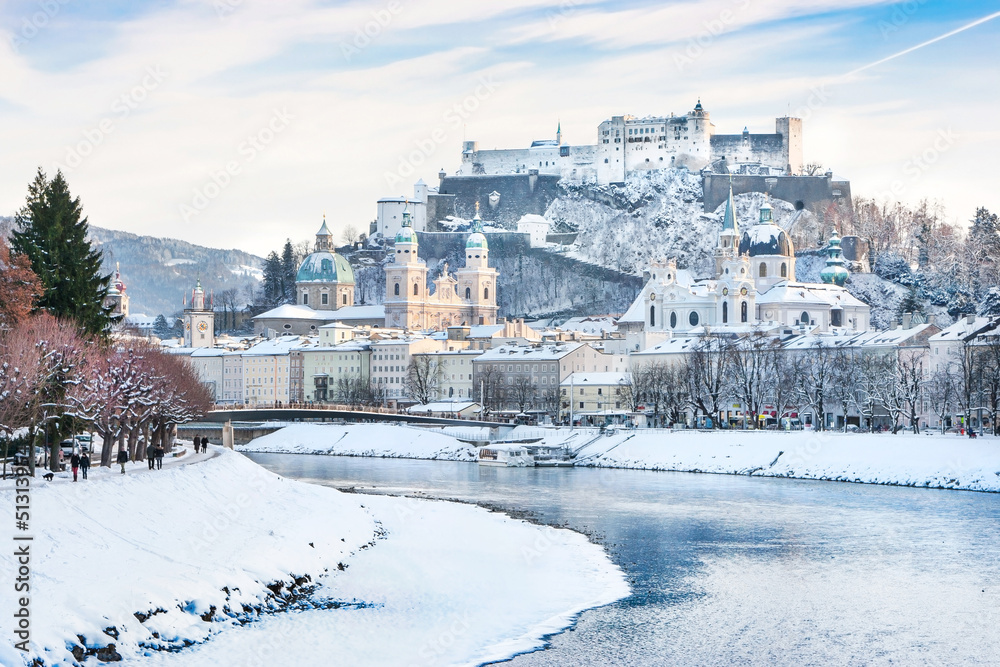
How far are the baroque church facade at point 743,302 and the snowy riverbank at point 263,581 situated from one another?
226 ft

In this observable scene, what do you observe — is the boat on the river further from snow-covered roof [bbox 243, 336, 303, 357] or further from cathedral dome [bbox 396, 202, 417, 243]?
cathedral dome [bbox 396, 202, 417, 243]

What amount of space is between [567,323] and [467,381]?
2700 centimetres

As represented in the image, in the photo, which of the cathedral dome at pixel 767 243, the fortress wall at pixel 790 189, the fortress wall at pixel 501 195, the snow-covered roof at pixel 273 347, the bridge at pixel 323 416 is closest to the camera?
the bridge at pixel 323 416

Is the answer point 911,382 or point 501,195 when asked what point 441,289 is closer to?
point 501,195

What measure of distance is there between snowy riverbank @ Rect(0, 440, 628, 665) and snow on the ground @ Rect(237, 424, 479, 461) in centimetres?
3958

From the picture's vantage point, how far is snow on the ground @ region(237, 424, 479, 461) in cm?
7300

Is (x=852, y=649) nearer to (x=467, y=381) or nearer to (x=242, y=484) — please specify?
(x=242, y=484)

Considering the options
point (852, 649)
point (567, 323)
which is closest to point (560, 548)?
point (852, 649)

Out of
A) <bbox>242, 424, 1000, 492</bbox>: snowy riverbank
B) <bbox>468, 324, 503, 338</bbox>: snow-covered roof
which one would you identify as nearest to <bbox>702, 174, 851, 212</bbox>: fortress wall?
<bbox>468, 324, 503, 338</bbox>: snow-covered roof

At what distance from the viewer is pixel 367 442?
257 ft

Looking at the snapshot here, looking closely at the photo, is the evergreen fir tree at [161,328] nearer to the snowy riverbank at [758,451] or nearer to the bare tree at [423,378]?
the bare tree at [423,378]

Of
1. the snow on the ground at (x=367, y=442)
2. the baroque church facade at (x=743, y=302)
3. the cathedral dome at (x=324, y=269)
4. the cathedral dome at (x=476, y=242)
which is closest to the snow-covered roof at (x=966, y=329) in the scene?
the snow on the ground at (x=367, y=442)

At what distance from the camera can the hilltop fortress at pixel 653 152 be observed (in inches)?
5517

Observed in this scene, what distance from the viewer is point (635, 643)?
21031 mm
